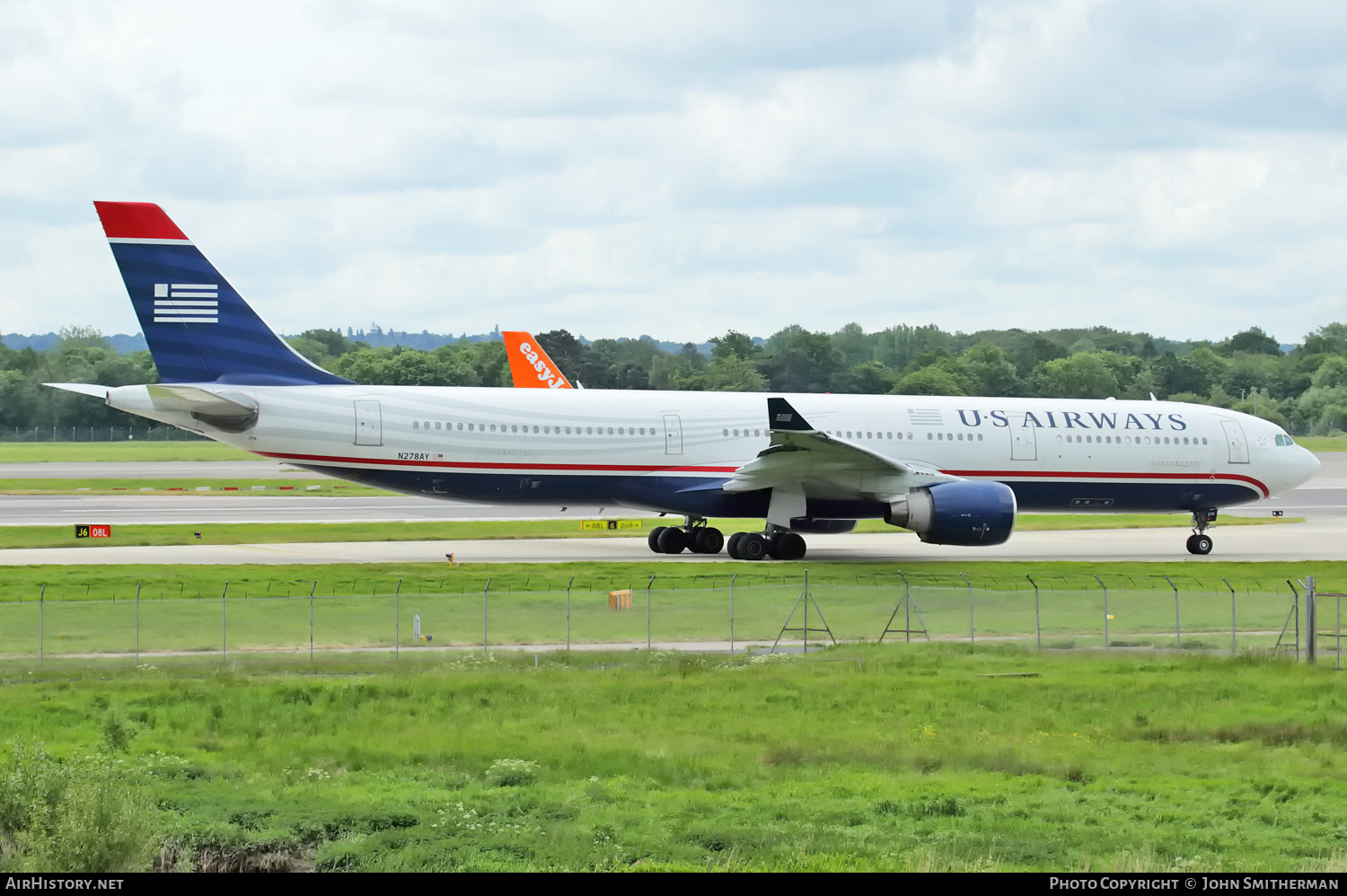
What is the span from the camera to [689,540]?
115 ft

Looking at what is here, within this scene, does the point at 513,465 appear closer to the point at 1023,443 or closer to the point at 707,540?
the point at 707,540

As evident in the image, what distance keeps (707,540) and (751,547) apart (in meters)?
2.16

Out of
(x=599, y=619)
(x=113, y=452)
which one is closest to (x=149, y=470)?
(x=113, y=452)

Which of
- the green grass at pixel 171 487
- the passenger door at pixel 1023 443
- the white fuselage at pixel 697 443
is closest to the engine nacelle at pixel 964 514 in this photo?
the white fuselage at pixel 697 443

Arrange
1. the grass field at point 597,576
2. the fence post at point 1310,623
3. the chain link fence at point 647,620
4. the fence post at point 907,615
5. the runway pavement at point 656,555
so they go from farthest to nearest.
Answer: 1. the runway pavement at point 656,555
2. the grass field at point 597,576
3. the fence post at point 907,615
4. the chain link fence at point 647,620
5. the fence post at point 1310,623

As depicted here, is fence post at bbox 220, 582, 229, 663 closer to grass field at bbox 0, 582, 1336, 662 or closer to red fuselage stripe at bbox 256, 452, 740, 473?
grass field at bbox 0, 582, 1336, 662

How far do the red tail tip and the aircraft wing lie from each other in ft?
43.8

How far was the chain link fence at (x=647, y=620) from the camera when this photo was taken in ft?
70.4

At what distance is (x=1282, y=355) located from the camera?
151 m

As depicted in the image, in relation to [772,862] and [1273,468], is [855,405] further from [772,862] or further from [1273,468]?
[772,862]

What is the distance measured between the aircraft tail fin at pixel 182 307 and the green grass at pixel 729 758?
12.6m

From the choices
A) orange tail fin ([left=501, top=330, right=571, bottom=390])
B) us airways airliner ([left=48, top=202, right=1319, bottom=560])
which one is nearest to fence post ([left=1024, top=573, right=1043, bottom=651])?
us airways airliner ([left=48, top=202, right=1319, bottom=560])

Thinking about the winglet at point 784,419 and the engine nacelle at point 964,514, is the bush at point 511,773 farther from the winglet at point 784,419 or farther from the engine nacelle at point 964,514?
the engine nacelle at point 964,514
